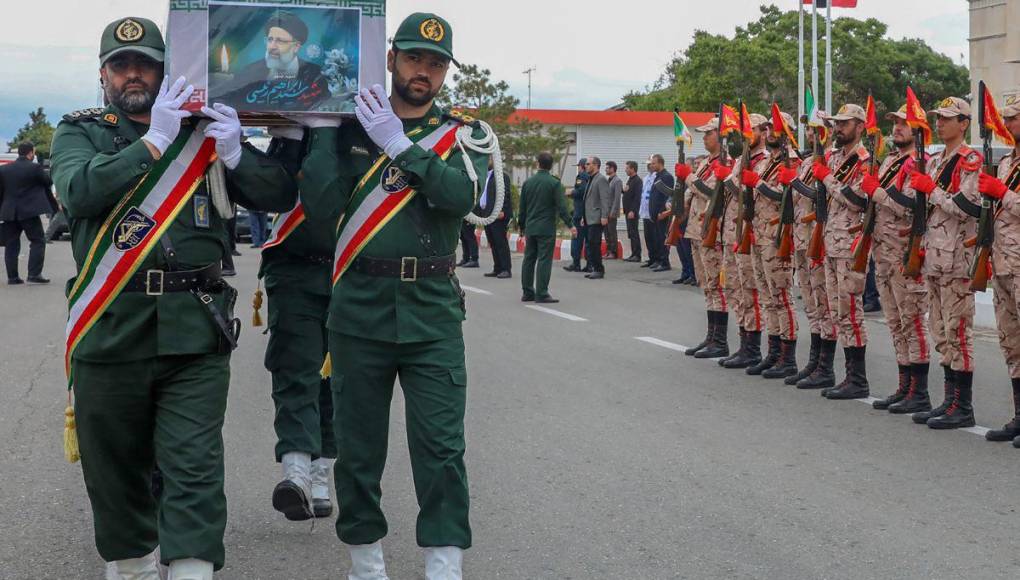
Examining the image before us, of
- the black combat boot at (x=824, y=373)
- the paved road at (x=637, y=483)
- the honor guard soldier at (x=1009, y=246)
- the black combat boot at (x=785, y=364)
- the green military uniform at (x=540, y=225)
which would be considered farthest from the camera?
the green military uniform at (x=540, y=225)

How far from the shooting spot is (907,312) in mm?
8617

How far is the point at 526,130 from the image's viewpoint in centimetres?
4175

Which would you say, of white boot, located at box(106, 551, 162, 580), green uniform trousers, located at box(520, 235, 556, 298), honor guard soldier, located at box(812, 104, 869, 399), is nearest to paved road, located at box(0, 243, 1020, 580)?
honor guard soldier, located at box(812, 104, 869, 399)

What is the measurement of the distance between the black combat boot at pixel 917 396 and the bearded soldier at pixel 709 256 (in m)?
2.56

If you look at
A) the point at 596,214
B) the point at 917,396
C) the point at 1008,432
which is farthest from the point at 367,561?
the point at 596,214

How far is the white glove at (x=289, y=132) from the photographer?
14.6ft

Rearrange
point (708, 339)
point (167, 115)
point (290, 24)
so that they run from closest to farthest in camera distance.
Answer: point (167, 115) → point (290, 24) → point (708, 339)

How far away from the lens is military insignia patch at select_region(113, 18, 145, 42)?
4.04 meters

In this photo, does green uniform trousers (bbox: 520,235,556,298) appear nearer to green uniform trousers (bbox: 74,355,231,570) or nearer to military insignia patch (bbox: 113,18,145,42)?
green uniform trousers (bbox: 74,355,231,570)

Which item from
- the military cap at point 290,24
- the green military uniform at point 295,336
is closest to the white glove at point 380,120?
the military cap at point 290,24

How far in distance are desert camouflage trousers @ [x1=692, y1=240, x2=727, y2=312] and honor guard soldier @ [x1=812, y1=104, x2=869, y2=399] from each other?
1.60m

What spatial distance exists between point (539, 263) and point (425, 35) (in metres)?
11.5

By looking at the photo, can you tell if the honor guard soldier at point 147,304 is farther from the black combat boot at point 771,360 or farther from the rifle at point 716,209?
the rifle at point 716,209

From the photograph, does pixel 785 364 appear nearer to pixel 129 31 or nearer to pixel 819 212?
pixel 819 212
